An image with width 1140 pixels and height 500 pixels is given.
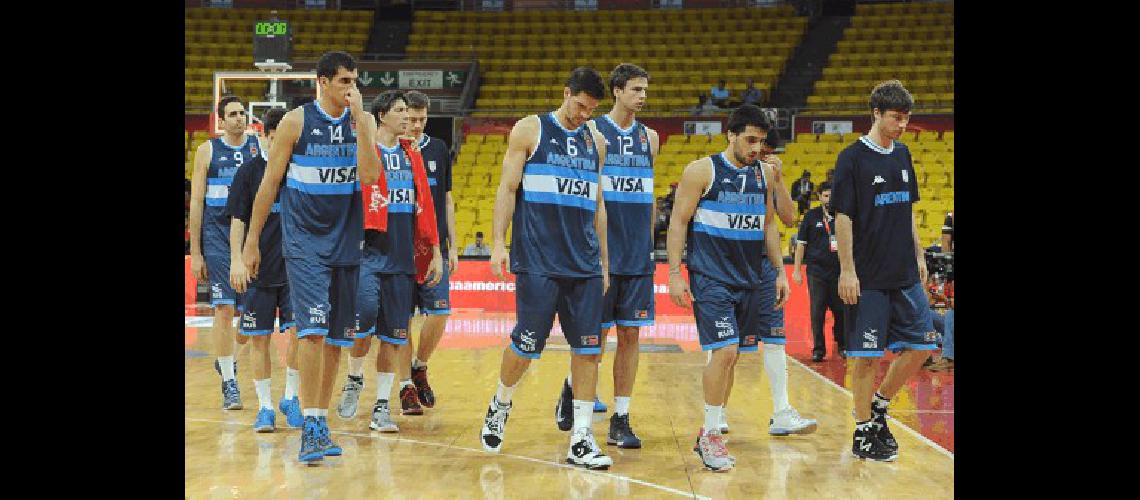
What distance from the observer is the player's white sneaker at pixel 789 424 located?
5.92m

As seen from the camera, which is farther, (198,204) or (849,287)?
(198,204)

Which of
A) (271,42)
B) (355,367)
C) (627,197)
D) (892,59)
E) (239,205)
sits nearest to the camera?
(627,197)

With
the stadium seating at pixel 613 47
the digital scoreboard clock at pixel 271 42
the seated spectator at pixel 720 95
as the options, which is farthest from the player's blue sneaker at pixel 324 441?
the seated spectator at pixel 720 95

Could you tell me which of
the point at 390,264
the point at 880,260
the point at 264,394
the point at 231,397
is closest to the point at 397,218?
the point at 390,264

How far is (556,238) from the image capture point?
5066 mm

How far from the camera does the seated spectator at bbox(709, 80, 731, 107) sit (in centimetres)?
2136

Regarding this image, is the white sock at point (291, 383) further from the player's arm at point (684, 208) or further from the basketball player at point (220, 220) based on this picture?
the player's arm at point (684, 208)

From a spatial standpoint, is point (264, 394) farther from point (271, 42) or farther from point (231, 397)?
point (271, 42)

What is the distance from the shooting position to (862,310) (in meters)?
5.21

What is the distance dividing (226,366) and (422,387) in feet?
4.19

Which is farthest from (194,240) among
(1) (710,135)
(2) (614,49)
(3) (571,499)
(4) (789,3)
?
(4) (789,3)

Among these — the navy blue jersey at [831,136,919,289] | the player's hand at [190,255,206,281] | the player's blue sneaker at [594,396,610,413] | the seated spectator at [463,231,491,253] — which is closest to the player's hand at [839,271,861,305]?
the navy blue jersey at [831,136,919,289]
